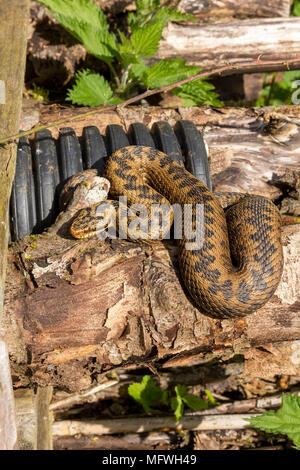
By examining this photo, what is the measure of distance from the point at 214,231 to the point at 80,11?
339 cm

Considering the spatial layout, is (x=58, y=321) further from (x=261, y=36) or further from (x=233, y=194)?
(x=261, y=36)

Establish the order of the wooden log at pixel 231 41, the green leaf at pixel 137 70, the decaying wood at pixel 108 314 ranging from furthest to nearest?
1. the wooden log at pixel 231 41
2. the green leaf at pixel 137 70
3. the decaying wood at pixel 108 314

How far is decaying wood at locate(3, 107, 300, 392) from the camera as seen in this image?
3869 millimetres

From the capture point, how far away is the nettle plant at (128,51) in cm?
545

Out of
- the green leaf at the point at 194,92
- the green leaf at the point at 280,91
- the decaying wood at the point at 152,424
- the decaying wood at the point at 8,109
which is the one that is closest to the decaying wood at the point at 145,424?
the decaying wood at the point at 152,424

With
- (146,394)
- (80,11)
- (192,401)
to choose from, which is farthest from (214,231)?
(80,11)

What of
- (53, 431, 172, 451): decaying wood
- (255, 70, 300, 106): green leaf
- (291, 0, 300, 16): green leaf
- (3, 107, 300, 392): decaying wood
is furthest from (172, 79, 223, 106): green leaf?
(53, 431, 172, 451): decaying wood

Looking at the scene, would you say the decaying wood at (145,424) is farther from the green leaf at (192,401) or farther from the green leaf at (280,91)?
the green leaf at (280,91)

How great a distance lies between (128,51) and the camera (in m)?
5.55

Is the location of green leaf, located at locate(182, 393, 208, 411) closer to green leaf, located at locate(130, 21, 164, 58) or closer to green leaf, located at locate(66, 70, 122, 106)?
green leaf, located at locate(66, 70, 122, 106)

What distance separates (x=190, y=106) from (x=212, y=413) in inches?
139

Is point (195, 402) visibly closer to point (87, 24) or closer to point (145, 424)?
point (145, 424)

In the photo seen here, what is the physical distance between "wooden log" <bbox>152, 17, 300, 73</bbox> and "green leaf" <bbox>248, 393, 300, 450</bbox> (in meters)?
4.49

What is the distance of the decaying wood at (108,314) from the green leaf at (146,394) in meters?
1.06
